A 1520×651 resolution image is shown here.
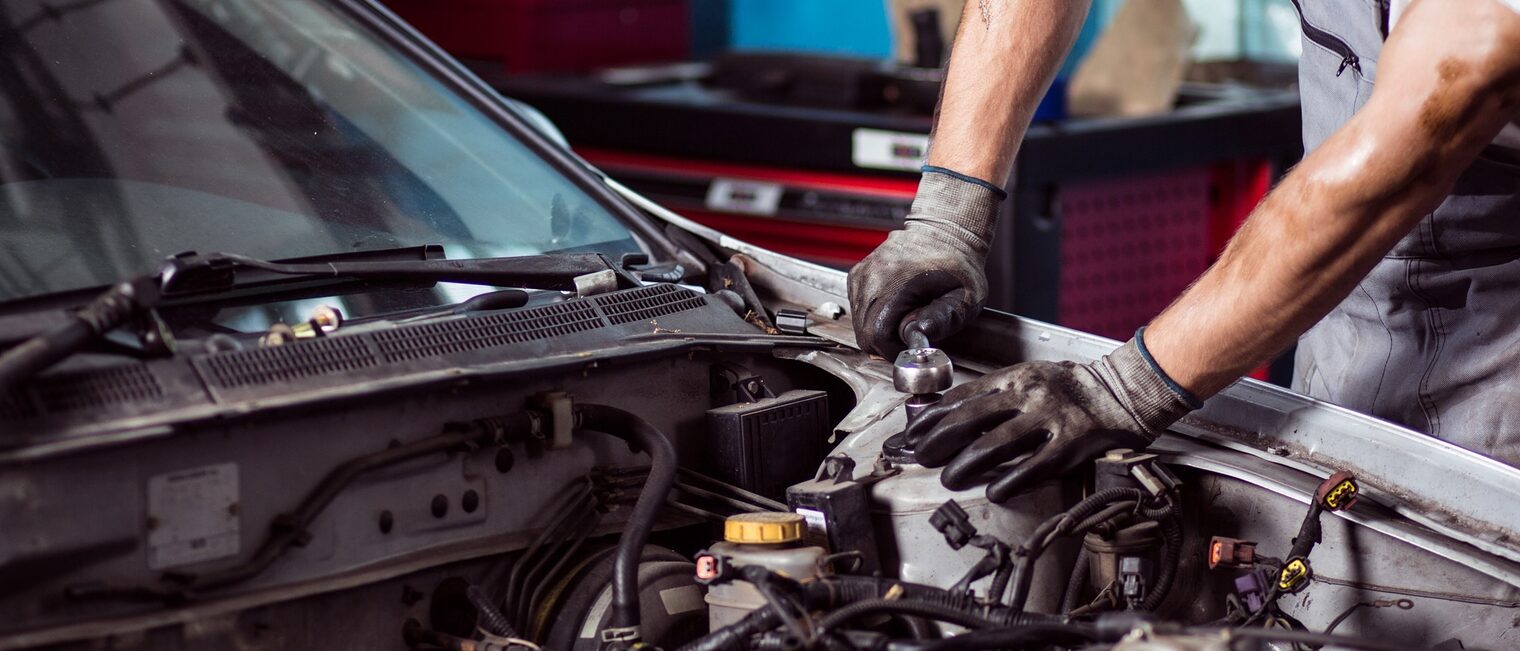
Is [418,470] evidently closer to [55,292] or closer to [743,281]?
[55,292]

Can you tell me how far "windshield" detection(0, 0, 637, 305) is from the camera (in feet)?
4.96

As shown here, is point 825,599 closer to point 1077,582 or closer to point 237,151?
point 1077,582

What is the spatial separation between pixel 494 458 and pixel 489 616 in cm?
16

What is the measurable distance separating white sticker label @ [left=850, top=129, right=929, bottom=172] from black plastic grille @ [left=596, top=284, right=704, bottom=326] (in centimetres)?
163

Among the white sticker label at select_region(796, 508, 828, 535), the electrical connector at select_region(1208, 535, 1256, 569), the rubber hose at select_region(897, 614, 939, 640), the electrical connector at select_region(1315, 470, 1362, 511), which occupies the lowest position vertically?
the rubber hose at select_region(897, 614, 939, 640)

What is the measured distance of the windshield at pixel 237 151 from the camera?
4.96ft

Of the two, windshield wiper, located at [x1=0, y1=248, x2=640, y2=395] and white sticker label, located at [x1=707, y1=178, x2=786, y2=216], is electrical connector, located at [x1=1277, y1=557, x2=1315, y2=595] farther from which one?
white sticker label, located at [x1=707, y1=178, x2=786, y2=216]

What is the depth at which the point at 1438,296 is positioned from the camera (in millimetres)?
1834

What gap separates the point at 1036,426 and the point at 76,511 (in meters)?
0.85

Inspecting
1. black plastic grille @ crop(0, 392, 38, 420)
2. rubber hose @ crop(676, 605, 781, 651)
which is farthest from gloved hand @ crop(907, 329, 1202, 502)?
black plastic grille @ crop(0, 392, 38, 420)

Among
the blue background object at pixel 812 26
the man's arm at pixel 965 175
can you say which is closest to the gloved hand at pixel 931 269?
the man's arm at pixel 965 175

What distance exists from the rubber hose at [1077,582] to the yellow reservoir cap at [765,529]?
0.86 feet

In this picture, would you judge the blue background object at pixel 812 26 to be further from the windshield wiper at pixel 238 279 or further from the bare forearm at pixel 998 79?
the windshield wiper at pixel 238 279

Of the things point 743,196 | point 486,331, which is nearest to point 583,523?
point 486,331
